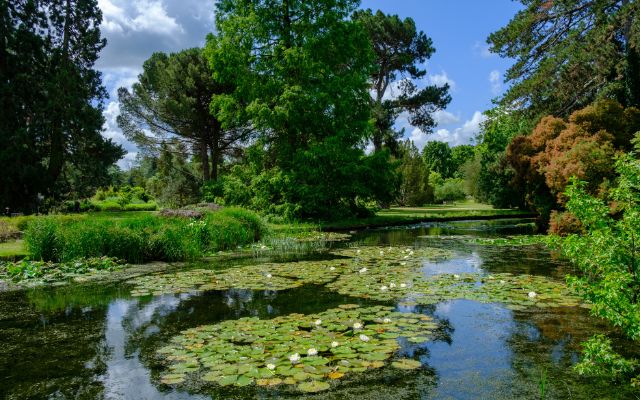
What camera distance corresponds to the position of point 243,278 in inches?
339

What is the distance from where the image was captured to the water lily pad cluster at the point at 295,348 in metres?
3.95

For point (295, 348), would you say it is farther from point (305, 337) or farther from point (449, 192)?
point (449, 192)

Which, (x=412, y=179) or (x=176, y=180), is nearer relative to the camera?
(x=176, y=180)

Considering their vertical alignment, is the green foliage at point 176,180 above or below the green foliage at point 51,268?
above

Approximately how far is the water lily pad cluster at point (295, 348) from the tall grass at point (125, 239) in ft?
20.3

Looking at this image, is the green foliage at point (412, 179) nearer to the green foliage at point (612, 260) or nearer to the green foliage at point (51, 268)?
the green foliage at point (51, 268)

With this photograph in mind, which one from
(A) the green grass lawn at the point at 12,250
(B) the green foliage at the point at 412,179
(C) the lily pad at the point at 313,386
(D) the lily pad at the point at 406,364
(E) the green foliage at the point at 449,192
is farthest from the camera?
(E) the green foliage at the point at 449,192

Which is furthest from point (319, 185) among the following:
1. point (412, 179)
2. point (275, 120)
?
point (412, 179)

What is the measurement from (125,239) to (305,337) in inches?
289

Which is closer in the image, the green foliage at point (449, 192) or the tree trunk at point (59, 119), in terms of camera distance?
the tree trunk at point (59, 119)

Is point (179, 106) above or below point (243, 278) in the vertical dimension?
above

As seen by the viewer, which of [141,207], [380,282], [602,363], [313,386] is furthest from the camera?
[141,207]

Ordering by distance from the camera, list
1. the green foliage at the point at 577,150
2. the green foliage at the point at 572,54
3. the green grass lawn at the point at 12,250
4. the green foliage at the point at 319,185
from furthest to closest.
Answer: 1. the green foliage at the point at 319,185
2. the green foliage at the point at 572,54
3. the green foliage at the point at 577,150
4. the green grass lawn at the point at 12,250

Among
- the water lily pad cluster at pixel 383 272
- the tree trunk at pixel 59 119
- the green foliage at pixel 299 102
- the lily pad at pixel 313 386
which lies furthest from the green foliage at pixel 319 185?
the lily pad at pixel 313 386
